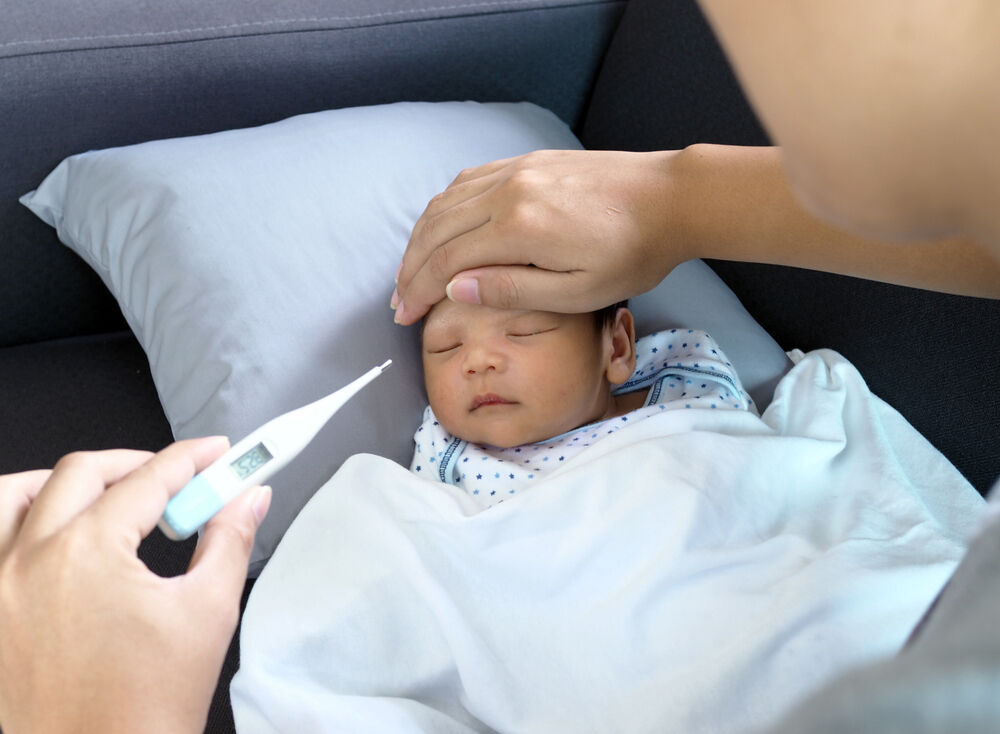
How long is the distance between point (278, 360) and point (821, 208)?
30.3 inches

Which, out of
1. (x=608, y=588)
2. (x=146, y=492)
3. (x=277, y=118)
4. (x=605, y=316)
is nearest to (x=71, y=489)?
(x=146, y=492)

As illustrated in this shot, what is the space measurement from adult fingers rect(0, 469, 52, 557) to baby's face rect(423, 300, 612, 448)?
0.59 meters

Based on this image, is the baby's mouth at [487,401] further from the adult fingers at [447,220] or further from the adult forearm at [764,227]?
the adult forearm at [764,227]

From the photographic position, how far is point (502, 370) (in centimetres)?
115

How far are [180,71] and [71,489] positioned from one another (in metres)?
0.98

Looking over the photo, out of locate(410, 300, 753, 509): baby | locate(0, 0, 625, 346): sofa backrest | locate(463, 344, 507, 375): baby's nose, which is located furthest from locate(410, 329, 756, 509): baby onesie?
locate(0, 0, 625, 346): sofa backrest

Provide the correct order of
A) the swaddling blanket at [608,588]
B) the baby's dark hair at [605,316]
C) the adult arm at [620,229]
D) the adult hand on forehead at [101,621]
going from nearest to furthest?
the adult hand on forehead at [101,621] < the swaddling blanket at [608,588] < the adult arm at [620,229] < the baby's dark hair at [605,316]

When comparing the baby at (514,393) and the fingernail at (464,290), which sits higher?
the fingernail at (464,290)

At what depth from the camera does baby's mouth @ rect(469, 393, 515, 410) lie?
1152mm

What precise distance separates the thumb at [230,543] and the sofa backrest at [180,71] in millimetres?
932

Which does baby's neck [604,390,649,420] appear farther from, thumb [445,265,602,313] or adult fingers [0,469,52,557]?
adult fingers [0,469,52,557]

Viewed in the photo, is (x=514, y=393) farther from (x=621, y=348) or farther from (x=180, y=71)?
(x=180, y=71)

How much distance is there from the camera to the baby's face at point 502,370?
115 centimetres

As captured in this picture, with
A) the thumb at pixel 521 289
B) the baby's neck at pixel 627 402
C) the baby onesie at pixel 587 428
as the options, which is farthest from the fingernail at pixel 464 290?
the baby's neck at pixel 627 402
